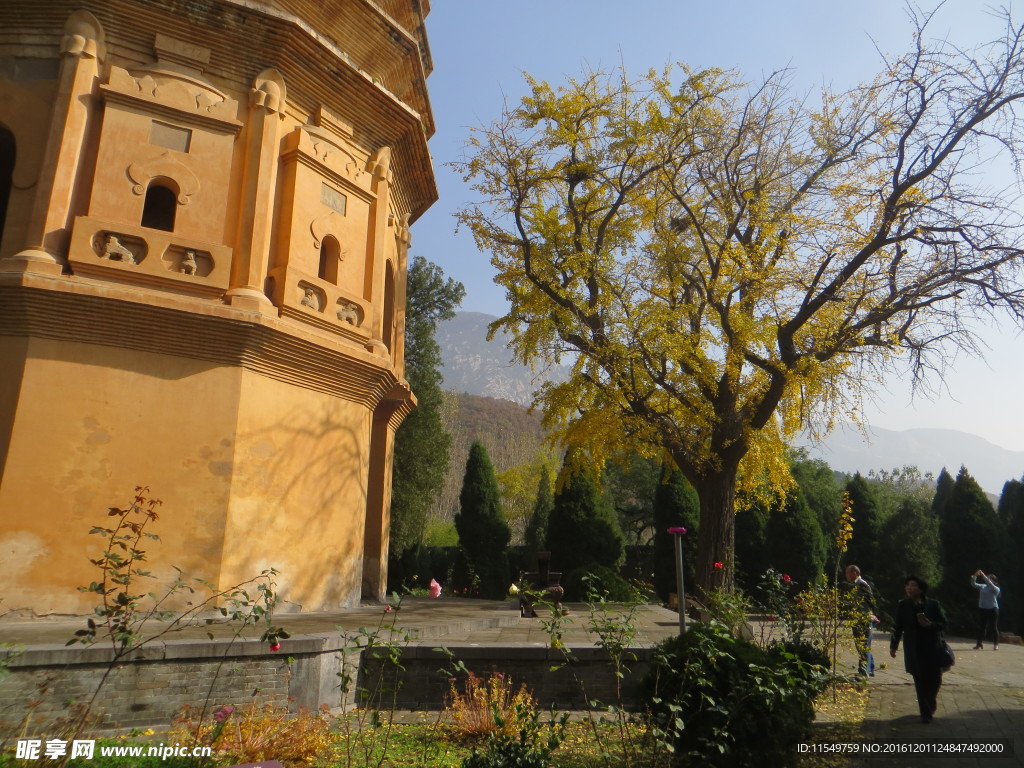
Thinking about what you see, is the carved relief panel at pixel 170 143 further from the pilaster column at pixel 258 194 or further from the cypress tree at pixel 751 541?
the cypress tree at pixel 751 541

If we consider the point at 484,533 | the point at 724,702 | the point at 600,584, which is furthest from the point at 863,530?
the point at 724,702

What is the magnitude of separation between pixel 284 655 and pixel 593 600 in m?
2.85

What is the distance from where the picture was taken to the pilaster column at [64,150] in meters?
8.39

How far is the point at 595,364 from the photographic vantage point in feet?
38.9

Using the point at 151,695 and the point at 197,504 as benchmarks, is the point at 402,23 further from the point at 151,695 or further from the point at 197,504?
the point at 151,695

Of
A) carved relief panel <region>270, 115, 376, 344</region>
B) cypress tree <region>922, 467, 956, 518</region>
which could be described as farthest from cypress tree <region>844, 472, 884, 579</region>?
carved relief panel <region>270, 115, 376, 344</region>

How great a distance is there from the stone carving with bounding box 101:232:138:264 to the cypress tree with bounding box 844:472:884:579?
74.8ft

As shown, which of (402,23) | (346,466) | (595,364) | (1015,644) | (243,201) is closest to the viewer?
(243,201)

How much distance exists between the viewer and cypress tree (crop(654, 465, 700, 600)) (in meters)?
20.9

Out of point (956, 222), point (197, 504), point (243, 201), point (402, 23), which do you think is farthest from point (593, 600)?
point (402, 23)

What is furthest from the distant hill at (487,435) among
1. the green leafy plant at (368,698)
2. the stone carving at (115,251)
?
the green leafy plant at (368,698)

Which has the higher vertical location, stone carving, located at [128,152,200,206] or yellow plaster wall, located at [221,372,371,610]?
stone carving, located at [128,152,200,206]

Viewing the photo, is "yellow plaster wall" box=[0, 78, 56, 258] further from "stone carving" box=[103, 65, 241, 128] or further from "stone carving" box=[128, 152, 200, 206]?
"stone carving" box=[128, 152, 200, 206]

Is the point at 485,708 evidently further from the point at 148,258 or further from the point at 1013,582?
the point at 1013,582
